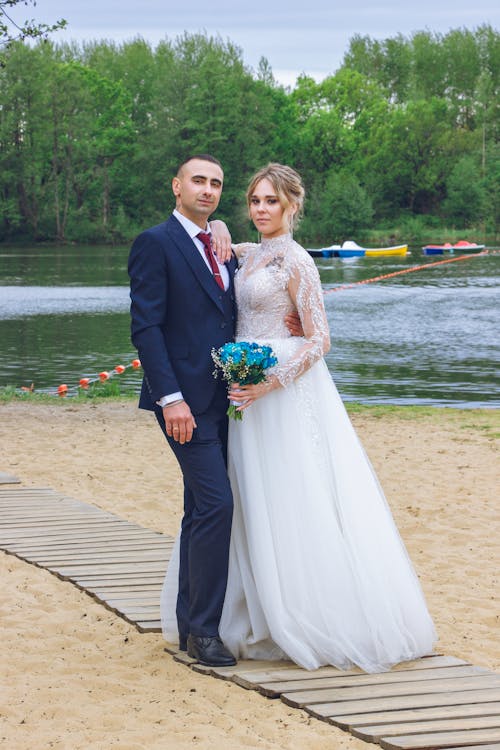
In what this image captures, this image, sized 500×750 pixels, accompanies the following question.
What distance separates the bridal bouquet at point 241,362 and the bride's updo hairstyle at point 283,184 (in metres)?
0.64

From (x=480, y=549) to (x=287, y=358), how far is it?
3111 mm

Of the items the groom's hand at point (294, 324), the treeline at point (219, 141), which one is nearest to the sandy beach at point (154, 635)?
the groom's hand at point (294, 324)

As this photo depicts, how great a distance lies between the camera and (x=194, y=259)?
4.62 m

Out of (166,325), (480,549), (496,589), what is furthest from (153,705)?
(480,549)

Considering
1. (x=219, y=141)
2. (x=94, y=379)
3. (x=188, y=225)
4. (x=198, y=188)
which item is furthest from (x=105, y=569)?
(x=219, y=141)

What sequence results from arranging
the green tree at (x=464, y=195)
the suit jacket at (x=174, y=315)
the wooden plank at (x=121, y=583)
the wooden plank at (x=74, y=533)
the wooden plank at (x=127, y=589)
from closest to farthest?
1. the suit jacket at (x=174, y=315)
2. the wooden plank at (x=127, y=589)
3. the wooden plank at (x=121, y=583)
4. the wooden plank at (x=74, y=533)
5. the green tree at (x=464, y=195)

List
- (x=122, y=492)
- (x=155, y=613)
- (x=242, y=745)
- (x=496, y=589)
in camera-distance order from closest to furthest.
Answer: (x=242, y=745)
(x=155, y=613)
(x=496, y=589)
(x=122, y=492)

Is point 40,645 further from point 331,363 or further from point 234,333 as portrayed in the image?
point 331,363

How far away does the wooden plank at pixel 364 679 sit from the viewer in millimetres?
4414

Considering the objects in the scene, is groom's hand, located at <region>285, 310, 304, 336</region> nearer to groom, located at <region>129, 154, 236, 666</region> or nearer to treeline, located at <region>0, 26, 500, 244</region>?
groom, located at <region>129, 154, 236, 666</region>

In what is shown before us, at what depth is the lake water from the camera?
19438 millimetres

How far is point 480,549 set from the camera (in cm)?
734

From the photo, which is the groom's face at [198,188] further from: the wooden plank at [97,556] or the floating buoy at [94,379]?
the floating buoy at [94,379]

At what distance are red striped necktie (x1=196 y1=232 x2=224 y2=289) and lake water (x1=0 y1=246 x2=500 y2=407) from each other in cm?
1249
